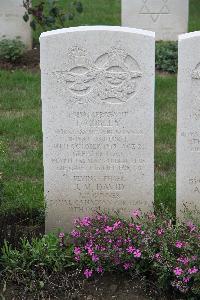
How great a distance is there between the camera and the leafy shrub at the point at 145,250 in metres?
4.26

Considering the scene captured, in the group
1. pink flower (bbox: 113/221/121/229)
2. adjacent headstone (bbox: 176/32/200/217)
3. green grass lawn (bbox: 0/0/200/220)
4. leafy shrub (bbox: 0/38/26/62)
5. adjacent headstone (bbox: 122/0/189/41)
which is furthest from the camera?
adjacent headstone (bbox: 122/0/189/41)

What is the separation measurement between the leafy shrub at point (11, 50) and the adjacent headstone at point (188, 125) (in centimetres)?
523

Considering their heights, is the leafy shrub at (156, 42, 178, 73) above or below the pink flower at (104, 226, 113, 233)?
above

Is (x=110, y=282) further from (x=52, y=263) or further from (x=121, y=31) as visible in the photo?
(x=121, y=31)

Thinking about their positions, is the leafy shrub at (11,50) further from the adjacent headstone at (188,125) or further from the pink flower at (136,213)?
the adjacent headstone at (188,125)

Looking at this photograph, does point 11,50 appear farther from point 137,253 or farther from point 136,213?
point 137,253

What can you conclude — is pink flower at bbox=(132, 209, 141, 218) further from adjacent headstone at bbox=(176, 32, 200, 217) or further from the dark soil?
the dark soil

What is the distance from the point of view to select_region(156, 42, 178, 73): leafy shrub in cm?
939

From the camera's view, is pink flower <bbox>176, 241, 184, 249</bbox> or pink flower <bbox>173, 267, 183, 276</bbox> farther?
pink flower <bbox>176, 241, 184, 249</bbox>

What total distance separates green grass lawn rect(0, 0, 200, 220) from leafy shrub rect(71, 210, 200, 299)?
30.5 inches

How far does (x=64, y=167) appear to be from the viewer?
4938mm

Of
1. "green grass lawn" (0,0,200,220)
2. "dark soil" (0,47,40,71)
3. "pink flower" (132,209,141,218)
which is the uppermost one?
"dark soil" (0,47,40,71)

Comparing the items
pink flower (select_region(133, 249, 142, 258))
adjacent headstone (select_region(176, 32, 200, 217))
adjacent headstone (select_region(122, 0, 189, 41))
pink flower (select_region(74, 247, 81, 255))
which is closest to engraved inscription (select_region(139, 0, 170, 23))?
adjacent headstone (select_region(122, 0, 189, 41))

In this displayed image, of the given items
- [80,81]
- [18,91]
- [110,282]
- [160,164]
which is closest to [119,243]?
[110,282]
